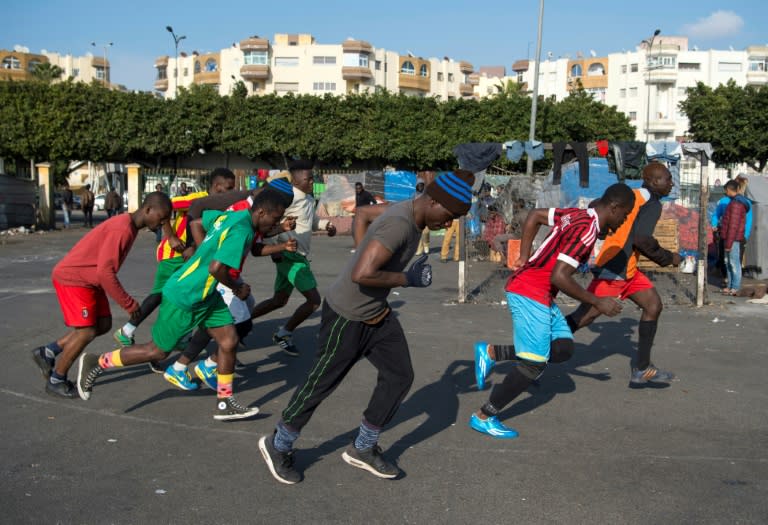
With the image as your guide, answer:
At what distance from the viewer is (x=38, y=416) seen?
221 inches

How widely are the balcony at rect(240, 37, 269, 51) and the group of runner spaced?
8720 cm

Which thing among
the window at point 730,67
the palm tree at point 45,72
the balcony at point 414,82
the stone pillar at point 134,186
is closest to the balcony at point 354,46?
the balcony at point 414,82

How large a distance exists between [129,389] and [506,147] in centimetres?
871

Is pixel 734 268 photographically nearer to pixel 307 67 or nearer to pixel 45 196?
pixel 45 196

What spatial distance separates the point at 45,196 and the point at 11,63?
96.2m

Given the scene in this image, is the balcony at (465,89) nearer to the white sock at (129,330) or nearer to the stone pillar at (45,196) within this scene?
the stone pillar at (45,196)

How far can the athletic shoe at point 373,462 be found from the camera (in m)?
4.53

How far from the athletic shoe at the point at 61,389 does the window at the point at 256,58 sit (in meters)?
89.9

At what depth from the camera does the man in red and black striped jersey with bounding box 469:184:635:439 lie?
5246 mm

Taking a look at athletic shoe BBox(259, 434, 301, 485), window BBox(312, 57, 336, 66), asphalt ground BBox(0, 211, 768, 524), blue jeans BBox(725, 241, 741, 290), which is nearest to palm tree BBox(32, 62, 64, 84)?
window BBox(312, 57, 336, 66)

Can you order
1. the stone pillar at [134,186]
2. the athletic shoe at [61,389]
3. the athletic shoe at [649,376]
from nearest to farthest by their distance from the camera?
the athletic shoe at [61,389]
the athletic shoe at [649,376]
the stone pillar at [134,186]

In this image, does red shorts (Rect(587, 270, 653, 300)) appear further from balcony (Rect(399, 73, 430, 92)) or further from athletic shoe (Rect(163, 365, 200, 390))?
balcony (Rect(399, 73, 430, 92))

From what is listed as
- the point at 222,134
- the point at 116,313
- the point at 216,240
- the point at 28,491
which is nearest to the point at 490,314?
the point at 116,313

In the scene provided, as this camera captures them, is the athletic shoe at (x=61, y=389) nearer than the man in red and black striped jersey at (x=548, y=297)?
No
